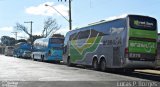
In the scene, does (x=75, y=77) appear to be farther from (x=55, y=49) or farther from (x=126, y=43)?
(x=55, y=49)

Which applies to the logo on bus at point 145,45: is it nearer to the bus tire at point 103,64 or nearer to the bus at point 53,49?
the bus tire at point 103,64

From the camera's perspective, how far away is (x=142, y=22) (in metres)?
23.9

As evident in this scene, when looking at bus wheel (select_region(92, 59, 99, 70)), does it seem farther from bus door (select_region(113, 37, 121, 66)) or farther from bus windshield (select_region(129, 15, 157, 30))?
bus windshield (select_region(129, 15, 157, 30))

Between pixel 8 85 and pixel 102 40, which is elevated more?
pixel 102 40

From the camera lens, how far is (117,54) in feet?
80.5

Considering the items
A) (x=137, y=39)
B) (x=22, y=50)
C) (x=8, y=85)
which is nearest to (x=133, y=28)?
(x=137, y=39)

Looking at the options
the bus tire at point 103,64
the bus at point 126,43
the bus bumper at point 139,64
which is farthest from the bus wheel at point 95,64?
the bus bumper at point 139,64

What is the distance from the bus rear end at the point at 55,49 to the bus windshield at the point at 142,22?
861 inches

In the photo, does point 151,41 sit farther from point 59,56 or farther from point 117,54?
point 59,56

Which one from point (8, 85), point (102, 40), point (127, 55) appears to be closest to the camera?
point (8, 85)

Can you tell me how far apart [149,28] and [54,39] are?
2228 cm

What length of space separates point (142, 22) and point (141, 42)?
48.6 inches

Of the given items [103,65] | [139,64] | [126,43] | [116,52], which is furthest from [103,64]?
[126,43]

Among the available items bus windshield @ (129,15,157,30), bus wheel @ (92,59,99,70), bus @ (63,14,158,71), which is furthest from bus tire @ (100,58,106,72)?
bus windshield @ (129,15,157,30)
